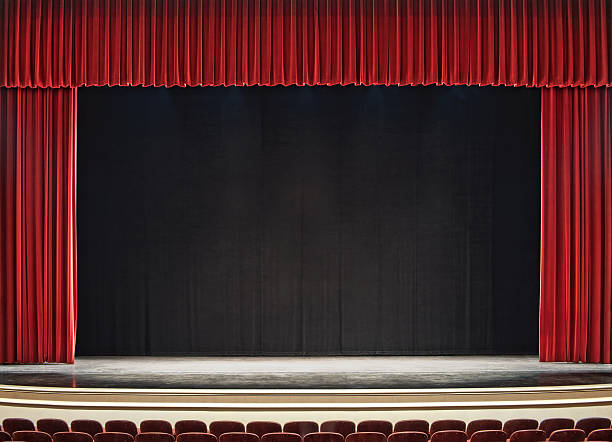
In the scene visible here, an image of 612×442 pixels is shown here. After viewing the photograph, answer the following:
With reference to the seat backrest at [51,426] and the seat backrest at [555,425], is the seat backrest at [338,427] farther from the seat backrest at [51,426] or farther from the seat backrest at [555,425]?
the seat backrest at [51,426]

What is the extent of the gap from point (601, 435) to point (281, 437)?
2.12 meters

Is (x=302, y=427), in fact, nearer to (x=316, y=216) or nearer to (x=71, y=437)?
(x=71, y=437)

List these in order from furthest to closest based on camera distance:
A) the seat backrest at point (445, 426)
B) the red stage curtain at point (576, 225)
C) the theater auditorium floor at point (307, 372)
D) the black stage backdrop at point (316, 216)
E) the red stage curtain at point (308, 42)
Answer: the black stage backdrop at point (316, 216) → the red stage curtain at point (576, 225) → the red stage curtain at point (308, 42) → the theater auditorium floor at point (307, 372) → the seat backrest at point (445, 426)

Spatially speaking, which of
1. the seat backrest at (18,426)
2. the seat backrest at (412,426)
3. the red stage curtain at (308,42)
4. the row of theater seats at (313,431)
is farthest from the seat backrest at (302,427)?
the red stage curtain at (308,42)

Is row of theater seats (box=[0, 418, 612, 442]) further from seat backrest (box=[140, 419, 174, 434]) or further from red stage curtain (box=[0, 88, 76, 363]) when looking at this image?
red stage curtain (box=[0, 88, 76, 363])

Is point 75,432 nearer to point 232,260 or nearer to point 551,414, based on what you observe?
point 551,414

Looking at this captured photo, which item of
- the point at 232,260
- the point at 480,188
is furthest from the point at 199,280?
the point at 480,188

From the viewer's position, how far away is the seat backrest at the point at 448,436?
5.30 m

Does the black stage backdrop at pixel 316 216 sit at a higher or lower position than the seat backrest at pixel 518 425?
higher

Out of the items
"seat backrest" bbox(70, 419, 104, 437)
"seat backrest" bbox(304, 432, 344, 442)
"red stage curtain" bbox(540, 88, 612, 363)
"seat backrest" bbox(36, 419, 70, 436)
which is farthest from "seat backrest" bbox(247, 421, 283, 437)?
"red stage curtain" bbox(540, 88, 612, 363)

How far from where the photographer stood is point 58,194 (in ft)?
31.1

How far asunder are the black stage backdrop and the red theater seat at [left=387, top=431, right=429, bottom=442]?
4.91 meters

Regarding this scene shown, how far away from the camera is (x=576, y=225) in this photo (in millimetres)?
9414

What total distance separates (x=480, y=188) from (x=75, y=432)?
6503 mm
